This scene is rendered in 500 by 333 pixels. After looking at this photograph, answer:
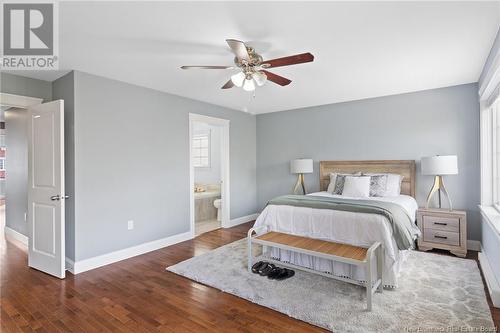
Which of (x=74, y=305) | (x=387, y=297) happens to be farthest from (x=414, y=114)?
(x=74, y=305)

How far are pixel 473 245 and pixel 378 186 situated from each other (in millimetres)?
1563

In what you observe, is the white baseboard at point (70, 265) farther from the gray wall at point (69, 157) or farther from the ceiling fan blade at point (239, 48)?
the ceiling fan blade at point (239, 48)

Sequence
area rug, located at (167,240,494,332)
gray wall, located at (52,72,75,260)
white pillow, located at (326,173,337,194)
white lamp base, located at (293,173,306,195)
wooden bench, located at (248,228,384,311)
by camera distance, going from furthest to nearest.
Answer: white lamp base, located at (293,173,306,195)
white pillow, located at (326,173,337,194)
gray wall, located at (52,72,75,260)
wooden bench, located at (248,228,384,311)
area rug, located at (167,240,494,332)

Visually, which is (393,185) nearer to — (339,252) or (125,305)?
(339,252)

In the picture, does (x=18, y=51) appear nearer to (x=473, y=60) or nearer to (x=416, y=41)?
(x=416, y=41)

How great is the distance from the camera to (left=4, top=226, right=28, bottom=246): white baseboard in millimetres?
4409

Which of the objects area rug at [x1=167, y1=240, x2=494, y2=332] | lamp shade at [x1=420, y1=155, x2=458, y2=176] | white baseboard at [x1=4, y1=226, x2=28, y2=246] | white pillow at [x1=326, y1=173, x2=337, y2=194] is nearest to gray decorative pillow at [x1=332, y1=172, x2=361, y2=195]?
white pillow at [x1=326, y1=173, x2=337, y2=194]

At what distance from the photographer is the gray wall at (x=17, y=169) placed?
4.36m

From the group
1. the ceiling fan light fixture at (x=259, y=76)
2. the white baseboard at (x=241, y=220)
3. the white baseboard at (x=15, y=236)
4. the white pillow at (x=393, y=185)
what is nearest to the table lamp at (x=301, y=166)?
the white pillow at (x=393, y=185)

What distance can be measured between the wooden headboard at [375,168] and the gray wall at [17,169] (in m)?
5.26

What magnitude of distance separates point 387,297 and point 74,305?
299 centimetres

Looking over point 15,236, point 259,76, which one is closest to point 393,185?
point 259,76

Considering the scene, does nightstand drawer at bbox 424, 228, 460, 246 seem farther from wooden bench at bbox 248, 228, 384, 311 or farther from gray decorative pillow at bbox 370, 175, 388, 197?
wooden bench at bbox 248, 228, 384, 311

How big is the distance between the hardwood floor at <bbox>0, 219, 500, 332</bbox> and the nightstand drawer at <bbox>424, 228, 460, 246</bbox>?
1.56m
